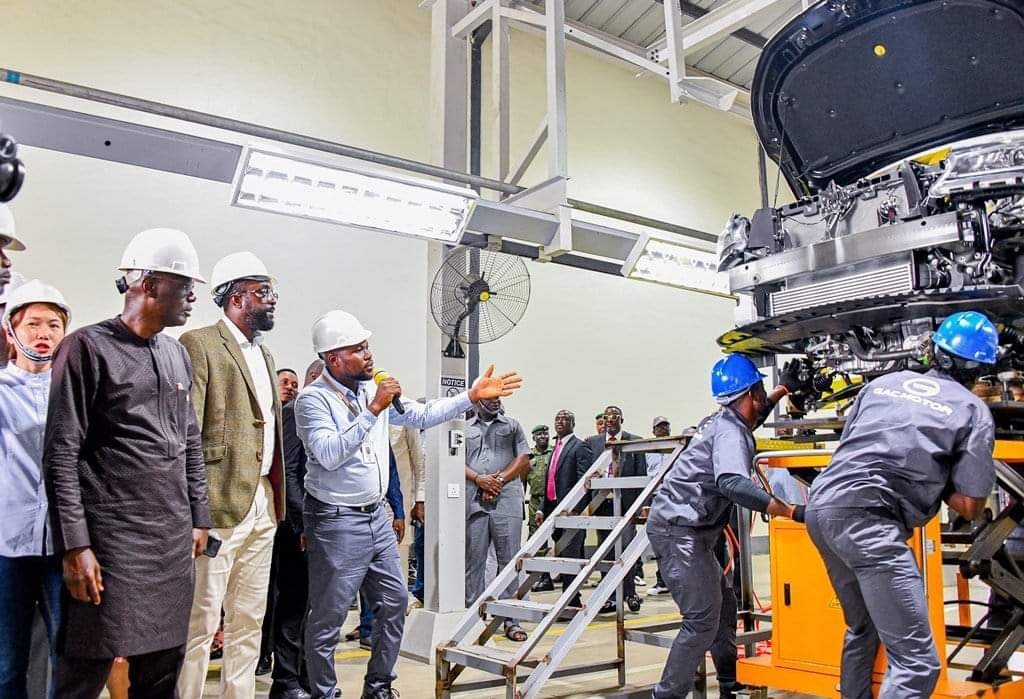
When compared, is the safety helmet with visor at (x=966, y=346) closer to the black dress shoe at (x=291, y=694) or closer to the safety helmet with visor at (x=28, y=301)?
the black dress shoe at (x=291, y=694)

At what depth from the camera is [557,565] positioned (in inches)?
175

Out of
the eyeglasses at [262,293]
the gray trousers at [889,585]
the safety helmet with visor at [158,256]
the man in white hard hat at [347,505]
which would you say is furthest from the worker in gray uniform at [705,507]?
the safety helmet with visor at [158,256]

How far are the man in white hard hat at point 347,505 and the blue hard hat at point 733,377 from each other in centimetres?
94

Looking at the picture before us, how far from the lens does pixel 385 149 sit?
30.0 ft

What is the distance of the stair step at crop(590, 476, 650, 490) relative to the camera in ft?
15.4

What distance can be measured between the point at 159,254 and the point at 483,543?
399 centimetres

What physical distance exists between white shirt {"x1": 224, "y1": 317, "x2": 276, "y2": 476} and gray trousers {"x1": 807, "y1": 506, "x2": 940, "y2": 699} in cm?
219

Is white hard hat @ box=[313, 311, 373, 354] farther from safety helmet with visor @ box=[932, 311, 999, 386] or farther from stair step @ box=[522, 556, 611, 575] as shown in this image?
safety helmet with visor @ box=[932, 311, 999, 386]

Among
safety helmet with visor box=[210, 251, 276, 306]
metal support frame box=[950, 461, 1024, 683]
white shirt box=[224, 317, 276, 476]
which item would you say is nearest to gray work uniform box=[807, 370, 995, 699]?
metal support frame box=[950, 461, 1024, 683]

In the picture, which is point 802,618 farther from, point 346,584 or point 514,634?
point 514,634

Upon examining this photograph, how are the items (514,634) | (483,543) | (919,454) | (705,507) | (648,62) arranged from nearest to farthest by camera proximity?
(919,454) < (705,507) < (514,634) < (648,62) < (483,543)

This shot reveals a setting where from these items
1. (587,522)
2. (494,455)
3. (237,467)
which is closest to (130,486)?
(237,467)

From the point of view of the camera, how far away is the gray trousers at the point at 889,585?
289 cm

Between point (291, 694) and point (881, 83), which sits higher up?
point (881, 83)
